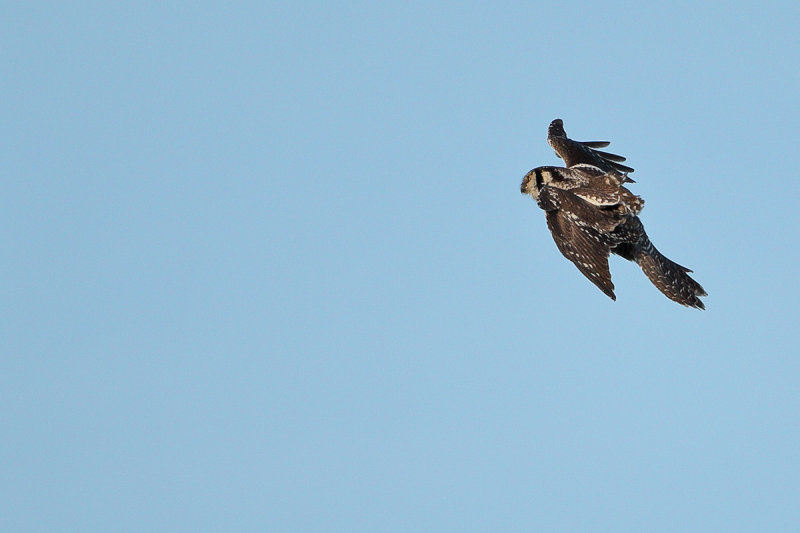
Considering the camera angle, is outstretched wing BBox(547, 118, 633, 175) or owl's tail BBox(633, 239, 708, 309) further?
outstretched wing BBox(547, 118, 633, 175)

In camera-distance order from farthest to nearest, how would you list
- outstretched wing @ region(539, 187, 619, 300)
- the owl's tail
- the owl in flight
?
the owl's tail → the owl in flight → outstretched wing @ region(539, 187, 619, 300)

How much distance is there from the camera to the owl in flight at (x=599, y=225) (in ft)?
92.6

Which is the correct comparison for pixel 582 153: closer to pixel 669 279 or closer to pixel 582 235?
pixel 669 279

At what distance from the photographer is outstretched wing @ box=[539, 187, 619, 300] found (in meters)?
27.8

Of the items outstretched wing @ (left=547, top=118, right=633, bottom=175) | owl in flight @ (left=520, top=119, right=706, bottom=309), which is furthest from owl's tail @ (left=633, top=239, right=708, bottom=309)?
outstretched wing @ (left=547, top=118, right=633, bottom=175)

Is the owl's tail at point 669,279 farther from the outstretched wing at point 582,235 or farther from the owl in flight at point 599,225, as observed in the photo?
the outstretched wing at point 582,235

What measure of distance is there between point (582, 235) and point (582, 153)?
18.4 feet

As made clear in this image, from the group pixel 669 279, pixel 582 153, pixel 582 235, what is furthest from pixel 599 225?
pixel 582 153

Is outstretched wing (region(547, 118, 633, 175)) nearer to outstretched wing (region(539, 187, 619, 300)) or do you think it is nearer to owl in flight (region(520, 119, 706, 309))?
owl in flight (region(520, 119, 706, 309))

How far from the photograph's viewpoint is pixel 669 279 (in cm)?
3014

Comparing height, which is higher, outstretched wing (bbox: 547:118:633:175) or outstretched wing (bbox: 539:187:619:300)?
outstretched wing (bbox: 547:118:633:175)

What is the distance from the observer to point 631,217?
2909 centimetres

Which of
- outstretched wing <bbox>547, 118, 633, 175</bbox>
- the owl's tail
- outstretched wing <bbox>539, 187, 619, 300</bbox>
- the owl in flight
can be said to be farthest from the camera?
outstretched wing <bbox>547, 118, 633, 175</bbox>

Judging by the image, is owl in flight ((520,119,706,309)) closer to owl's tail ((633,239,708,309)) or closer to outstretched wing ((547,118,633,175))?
owl's tail ((633,239,708,309))
